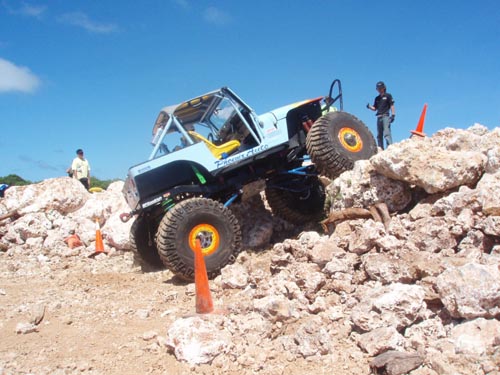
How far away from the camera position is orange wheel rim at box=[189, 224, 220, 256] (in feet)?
19.6

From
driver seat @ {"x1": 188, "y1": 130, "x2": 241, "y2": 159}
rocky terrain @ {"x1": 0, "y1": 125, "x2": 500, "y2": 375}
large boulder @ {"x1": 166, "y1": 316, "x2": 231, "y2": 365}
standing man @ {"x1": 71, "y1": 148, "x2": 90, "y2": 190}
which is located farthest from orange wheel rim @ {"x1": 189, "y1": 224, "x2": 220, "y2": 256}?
standing man @ {"x1": 71, "y1": 148, "x2": 90, "y2": 190}

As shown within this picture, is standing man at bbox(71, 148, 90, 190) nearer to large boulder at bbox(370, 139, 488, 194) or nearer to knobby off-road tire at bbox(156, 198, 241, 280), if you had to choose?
knobby off-road tire at bbox(156, 198, 241, 280)

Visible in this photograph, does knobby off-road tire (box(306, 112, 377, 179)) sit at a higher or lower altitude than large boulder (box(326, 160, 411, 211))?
higher

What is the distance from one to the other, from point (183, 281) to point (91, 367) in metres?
2.80

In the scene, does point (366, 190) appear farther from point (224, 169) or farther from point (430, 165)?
point (224, 169)

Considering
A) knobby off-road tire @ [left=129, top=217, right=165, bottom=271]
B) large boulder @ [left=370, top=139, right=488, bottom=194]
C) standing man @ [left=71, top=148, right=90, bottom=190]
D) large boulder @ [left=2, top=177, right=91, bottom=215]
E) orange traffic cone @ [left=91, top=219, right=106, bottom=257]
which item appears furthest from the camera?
standing man @ [left=71, top=148, right=90, bottom=190]

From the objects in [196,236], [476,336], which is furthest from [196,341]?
[196,236]

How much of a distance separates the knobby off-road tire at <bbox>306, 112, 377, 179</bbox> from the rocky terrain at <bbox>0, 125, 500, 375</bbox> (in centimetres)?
44

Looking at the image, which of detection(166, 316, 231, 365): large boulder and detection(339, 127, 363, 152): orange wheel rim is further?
detection(339, 127, 363, 152): orange wheel rim

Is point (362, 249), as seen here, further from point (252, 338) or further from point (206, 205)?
point (206, 205)

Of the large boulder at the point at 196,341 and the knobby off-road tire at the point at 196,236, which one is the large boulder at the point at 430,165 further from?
the large boulder at the point at 196,341

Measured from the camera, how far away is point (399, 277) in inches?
151

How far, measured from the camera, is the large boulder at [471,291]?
3.05 m

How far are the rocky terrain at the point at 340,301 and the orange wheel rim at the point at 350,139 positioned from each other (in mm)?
868
